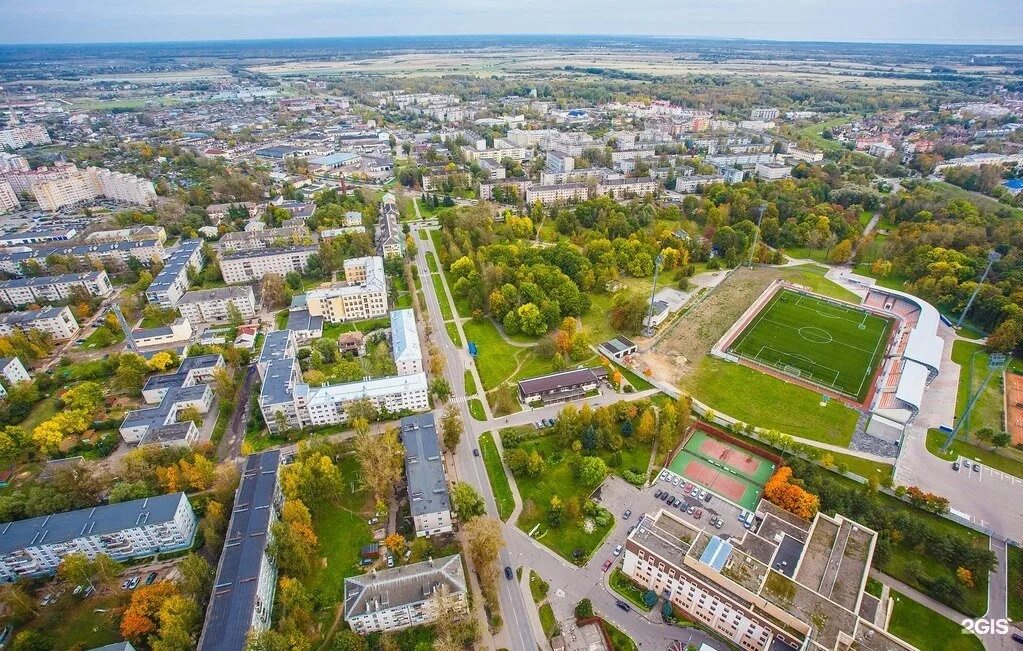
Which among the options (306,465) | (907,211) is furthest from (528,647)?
(907,211)

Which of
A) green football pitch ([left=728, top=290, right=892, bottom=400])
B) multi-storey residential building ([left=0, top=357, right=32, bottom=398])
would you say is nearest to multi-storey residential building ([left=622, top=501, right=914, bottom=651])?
green football pitch ([left=728, top=290, right=892, bottom=400])

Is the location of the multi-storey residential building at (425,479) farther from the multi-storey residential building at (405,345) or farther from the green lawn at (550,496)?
the multi-storey residential building at (405,345)

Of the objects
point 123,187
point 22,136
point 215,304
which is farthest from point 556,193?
point 22,136

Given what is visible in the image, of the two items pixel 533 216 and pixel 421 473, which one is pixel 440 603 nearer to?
pixel 421 473

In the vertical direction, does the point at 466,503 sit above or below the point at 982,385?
below

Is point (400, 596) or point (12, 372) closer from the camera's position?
point (400, 596)

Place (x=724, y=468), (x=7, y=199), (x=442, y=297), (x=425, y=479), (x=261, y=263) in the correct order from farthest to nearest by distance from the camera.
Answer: (x=7, y=199) → (x=261, y=263) → (x=442, y=297) → (x=724, y=468) → (x=425, y=479)

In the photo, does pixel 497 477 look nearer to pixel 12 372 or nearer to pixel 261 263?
pixel 12 372

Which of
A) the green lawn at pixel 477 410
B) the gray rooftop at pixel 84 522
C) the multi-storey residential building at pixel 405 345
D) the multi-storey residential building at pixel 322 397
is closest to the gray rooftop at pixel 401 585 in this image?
the gray rooftop at pixel 84 522
